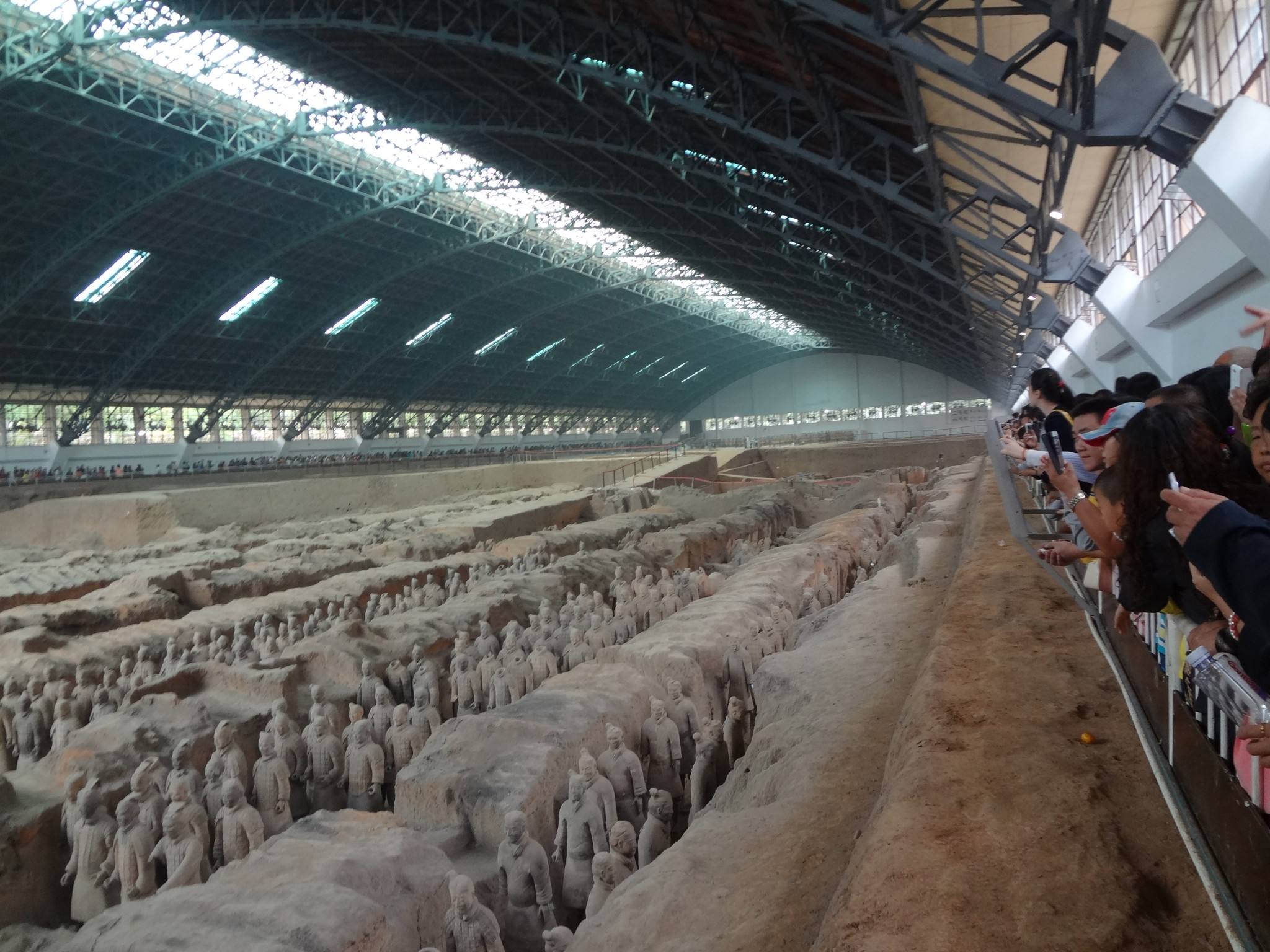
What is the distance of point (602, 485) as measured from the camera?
26516mm

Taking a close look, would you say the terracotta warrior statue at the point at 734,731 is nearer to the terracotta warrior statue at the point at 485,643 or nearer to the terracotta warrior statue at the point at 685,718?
the terracotta warrior statue at the point at 685,718

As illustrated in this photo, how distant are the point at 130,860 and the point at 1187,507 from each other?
5343 mm

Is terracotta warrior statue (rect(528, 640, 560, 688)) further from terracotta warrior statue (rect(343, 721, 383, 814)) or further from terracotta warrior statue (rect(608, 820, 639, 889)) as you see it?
terracotta warrior statue (rect(608, 820, 639, 889))

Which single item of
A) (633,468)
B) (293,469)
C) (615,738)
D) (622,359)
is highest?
(622,359)

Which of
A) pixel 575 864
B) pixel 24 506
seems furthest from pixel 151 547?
pixel 575 864

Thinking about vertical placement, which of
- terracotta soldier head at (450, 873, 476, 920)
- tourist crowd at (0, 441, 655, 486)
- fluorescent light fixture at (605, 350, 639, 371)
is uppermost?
fluorescent light fixture at (605, 350, 639, 371)

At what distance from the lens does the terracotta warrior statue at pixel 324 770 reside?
19.2 feet

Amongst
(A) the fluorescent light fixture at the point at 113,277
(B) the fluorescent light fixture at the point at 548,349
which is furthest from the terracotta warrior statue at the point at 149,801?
(B) the fluorescent light fixture at the point at 548,349

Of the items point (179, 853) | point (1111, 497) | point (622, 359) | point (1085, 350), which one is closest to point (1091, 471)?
point (1111, 497)

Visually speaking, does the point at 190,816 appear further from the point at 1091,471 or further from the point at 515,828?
the point at 1091,471

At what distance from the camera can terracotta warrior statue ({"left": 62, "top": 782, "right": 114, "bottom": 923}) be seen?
4711 mm

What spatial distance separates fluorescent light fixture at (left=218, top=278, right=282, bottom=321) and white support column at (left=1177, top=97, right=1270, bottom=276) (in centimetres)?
2701

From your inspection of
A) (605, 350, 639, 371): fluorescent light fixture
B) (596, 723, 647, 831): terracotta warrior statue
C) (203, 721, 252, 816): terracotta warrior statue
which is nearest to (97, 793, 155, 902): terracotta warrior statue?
(203, 721, 252, 816): terracotta warrior statue

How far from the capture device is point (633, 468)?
Result: 27844 millimetres
